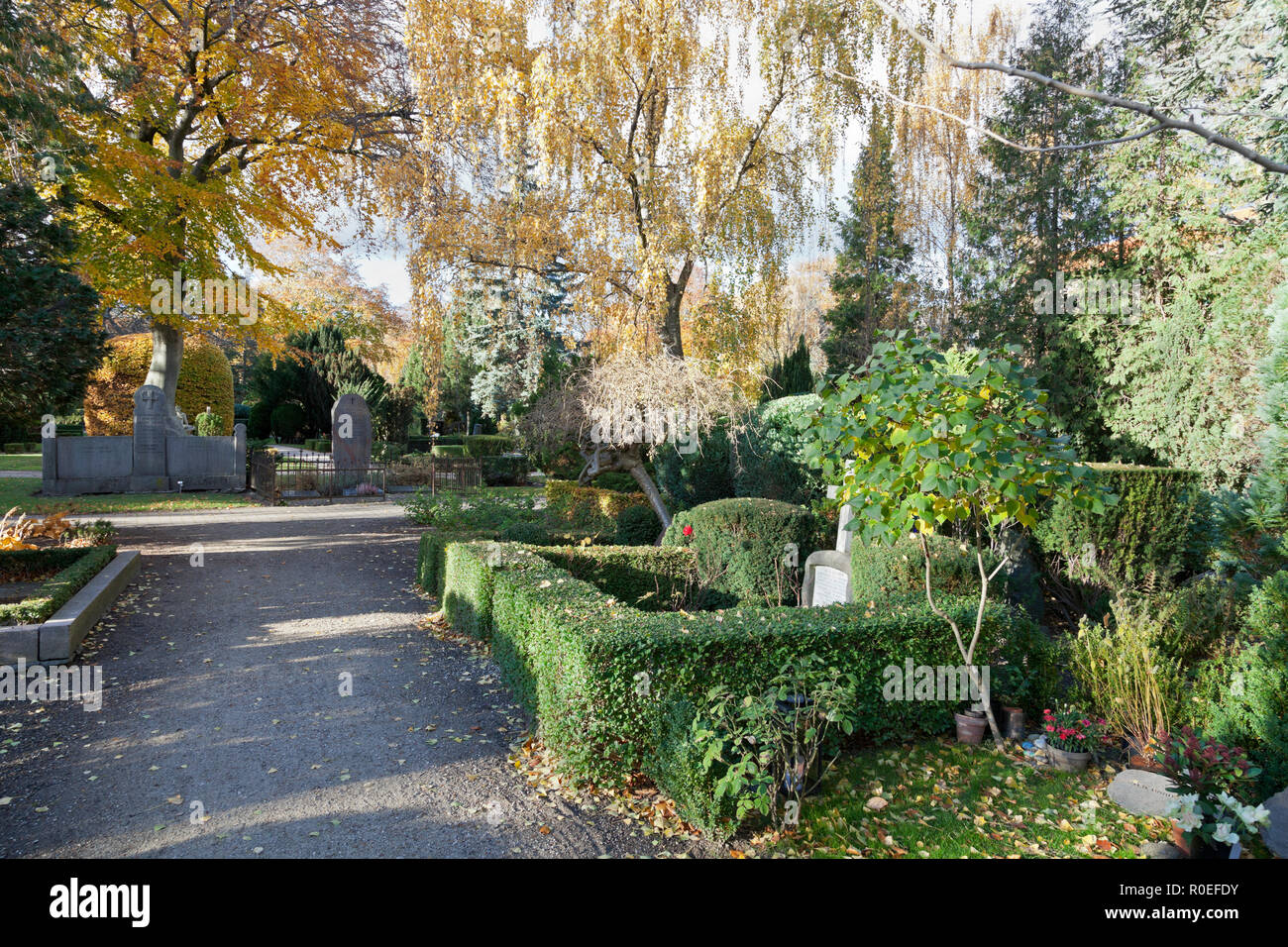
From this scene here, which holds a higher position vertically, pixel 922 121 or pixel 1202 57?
pixel 922 121

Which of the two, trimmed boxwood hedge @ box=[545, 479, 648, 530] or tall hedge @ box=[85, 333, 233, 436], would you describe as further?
tall hedge @ box=[85, 333, 233, 436]

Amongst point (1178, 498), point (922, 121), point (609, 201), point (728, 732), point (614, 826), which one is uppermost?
point (922, 121)

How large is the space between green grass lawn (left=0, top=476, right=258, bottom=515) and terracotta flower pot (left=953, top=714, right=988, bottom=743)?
53.0ft

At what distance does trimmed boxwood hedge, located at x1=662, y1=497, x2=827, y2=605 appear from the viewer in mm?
8281

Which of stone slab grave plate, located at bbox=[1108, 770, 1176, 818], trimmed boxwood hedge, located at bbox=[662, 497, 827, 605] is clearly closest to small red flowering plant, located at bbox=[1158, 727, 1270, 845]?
stone slab grave plate, located at bbox=[1108, 770, 1176, 818]

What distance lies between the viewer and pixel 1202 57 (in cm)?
735

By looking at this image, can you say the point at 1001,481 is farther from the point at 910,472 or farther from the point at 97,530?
the point at 97,530

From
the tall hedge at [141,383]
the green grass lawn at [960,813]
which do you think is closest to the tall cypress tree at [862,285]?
the green grass lawn at [960,813]

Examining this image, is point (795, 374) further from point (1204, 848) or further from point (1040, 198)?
point (1204, 848)

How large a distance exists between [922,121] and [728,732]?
1973 centimetres

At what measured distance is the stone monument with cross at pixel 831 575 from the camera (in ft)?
24.3

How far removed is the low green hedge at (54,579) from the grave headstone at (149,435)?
10.7 metres

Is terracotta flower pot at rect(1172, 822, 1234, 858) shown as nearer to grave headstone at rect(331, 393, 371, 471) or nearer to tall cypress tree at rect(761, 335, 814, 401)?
tall cypress tree at rect(761, 335, 814, 401)
